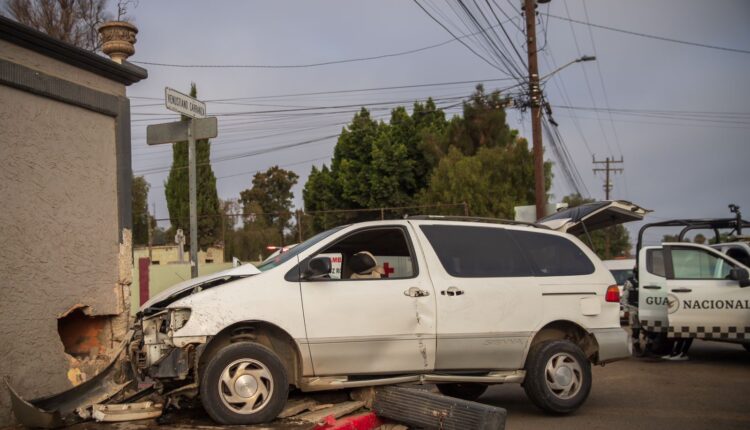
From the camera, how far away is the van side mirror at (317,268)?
6371 millimetres

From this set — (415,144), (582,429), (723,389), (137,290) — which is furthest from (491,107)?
(582,429)

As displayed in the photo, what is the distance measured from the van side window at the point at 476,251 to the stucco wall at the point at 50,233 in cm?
332

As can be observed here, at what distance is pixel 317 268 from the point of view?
6379mm

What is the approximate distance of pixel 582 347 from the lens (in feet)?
24.9

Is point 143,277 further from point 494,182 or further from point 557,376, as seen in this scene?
point 494,182

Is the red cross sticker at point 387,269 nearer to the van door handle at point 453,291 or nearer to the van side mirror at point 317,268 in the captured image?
the van door handle at point 453,291

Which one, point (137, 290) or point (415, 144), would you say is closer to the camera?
point (137, 290)

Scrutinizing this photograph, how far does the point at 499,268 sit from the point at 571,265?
92cm

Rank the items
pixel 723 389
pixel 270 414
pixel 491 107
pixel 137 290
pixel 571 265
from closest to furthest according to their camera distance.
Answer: pixel 270 414
pixel 571 265
pixel 723 389
pixel 137 290
pixel 491 107

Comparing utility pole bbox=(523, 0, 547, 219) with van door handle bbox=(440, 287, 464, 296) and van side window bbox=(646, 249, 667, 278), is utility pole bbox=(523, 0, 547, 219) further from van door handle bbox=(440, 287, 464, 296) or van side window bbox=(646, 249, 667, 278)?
van door handle bbox=(440, 287, 464, 296)

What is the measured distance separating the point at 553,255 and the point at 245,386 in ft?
11.9

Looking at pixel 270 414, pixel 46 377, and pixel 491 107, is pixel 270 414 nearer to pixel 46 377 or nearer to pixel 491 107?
pixel 46 377

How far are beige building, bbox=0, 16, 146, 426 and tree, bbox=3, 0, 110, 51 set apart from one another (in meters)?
15.8

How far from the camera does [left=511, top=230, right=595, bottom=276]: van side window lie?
7.51 m
